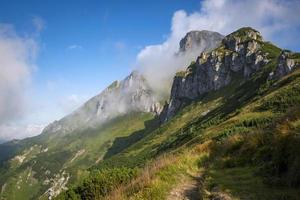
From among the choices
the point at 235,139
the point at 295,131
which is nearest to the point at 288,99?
the point at 235,139

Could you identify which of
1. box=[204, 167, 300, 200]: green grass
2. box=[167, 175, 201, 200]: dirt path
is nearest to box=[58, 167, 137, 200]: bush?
box=[167, 175, 201, 200]: dirt path

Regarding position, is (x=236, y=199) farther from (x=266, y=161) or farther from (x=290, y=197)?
(x=266, y=161)

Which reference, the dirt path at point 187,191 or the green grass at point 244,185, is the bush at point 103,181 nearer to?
the dirt path at point 187,191

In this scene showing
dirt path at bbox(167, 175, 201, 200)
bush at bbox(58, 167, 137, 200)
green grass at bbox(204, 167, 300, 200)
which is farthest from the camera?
bush at bbox(58, 167, 137, 200)

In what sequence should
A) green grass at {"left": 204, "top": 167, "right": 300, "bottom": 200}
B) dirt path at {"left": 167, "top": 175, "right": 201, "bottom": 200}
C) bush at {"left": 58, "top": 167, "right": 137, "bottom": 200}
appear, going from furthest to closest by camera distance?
bush at {"left": 58, "top": 167, "right": 137, "bottom": 200}
dirt path at {"left": 167, "top": 175, "right": 201, "bottom": 200}
green grass at {"left": 204, "top": 167, "right": 300, "bottom": 200}

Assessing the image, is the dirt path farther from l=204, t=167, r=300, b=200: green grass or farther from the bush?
the bush

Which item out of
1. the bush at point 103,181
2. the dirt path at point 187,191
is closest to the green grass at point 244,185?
the dirt path at point 187,191

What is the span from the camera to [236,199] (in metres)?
11.4

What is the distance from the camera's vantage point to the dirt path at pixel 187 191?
13.2 metres

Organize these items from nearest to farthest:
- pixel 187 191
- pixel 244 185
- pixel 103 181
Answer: pixel 244 185
pixel 187 191
pixel 103 181

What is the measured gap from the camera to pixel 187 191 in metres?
14.1

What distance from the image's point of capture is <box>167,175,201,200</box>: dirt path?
43.4 ft

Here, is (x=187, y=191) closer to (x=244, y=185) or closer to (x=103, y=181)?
(x=244, y=185)

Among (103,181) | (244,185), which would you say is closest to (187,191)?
(244,185)
